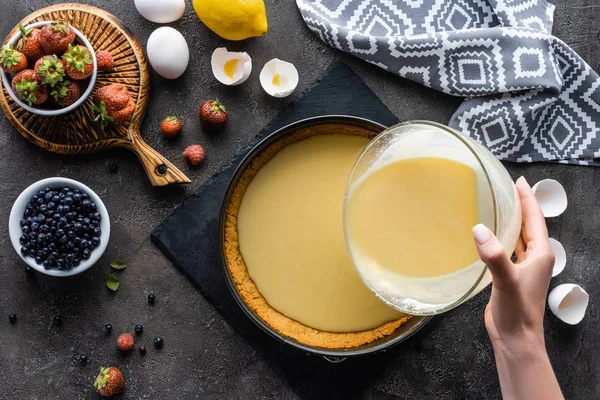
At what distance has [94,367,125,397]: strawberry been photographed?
1869 millimetres

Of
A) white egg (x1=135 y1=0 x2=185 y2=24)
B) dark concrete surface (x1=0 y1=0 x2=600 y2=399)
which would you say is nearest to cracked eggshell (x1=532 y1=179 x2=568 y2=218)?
dark concrete surface (x1=0 y1=0 x2=600 y2=399)

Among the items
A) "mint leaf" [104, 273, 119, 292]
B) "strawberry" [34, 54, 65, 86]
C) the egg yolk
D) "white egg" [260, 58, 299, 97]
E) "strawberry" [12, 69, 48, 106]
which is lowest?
"mint leaf" [104, 273, 119, 292]

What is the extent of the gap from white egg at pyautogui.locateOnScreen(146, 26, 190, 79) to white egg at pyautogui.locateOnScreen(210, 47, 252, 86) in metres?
0.10

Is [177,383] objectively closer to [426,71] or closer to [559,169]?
[426,71]

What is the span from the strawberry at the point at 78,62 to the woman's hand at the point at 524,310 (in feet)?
3.86

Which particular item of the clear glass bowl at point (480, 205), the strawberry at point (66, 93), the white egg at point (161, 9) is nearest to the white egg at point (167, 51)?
the white egg at point (161, 9)

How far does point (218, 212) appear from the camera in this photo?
192 cm

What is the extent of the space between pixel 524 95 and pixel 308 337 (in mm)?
973

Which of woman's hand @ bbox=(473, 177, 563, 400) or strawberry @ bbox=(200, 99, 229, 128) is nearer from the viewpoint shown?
woman's hand @ bbox=(473, 177, 563, 400)

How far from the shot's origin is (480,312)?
6.33ft

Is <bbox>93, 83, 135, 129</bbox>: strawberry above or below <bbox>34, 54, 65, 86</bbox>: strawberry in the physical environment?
below

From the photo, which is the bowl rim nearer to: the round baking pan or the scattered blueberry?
the scattered blueberry

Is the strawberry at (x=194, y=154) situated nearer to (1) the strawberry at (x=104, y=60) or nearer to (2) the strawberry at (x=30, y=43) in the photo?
(1) the strawberry at (x=104, y=60)

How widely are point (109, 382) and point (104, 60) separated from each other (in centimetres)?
95
